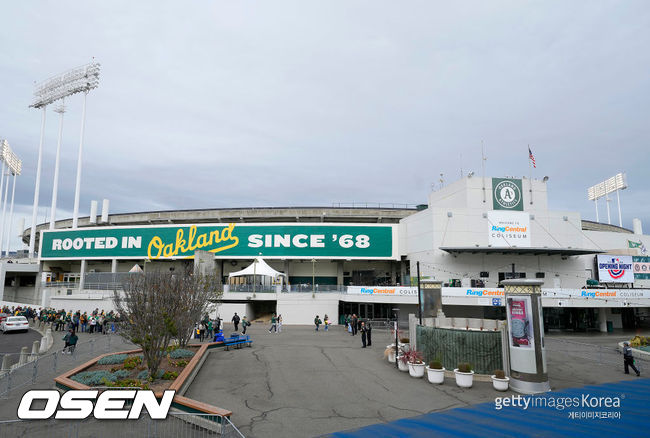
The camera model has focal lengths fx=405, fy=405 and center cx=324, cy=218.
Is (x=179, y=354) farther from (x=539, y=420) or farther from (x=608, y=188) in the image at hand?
(x=608, y=188)

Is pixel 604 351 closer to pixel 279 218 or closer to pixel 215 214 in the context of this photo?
pixel 279 218

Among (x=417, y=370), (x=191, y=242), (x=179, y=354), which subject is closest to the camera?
(x=417, y=370)

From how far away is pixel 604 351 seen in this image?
22609 millimetres

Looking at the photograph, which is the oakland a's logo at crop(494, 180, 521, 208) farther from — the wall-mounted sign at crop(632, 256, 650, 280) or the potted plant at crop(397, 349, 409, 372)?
the potted plant at crop(397, 349, 409, 372)

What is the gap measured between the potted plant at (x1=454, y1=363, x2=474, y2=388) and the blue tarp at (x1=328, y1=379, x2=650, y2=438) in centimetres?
231

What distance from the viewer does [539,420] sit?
9.58 m

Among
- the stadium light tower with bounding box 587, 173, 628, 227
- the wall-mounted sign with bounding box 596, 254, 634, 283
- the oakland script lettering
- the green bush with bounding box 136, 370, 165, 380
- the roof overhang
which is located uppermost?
the stadium light tower with bounding box 587, 173, 628, 227

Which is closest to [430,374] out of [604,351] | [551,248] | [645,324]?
[604,351]

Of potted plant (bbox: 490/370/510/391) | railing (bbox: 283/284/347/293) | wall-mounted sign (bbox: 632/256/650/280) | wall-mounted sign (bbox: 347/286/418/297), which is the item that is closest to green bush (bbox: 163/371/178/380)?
Answer: potted plant (bbox: 490/370/510/391)

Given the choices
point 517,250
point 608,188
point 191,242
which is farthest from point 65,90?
point 608,188

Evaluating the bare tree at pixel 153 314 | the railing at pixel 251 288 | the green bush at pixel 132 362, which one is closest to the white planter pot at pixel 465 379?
the bare tree at pixel 153 314

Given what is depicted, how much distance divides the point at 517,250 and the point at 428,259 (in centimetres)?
812

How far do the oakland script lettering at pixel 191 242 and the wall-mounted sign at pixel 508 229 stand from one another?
85.6ft

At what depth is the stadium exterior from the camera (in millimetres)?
35625
